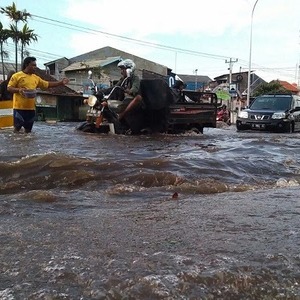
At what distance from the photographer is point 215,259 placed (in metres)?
2.12

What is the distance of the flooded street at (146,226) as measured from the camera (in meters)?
1.84

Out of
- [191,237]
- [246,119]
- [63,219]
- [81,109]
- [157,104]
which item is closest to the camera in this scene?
[191,237]

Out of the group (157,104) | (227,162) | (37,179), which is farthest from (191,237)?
(157,104)

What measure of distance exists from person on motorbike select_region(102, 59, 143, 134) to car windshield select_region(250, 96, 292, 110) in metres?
7.34

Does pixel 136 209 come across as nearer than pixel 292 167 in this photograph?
Yes

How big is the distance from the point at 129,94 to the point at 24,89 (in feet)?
6.04

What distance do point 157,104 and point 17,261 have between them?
6.65 meters

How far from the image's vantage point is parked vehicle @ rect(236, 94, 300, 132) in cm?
1354

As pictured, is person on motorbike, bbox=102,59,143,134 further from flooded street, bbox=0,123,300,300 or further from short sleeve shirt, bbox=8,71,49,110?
flooded street, bbox=0,123,300,300

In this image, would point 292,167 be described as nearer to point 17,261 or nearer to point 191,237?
point 191,237

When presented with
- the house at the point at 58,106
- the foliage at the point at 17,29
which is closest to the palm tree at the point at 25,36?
the foliage at the point at 17,29

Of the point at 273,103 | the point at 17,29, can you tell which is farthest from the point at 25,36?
the point at 273,103

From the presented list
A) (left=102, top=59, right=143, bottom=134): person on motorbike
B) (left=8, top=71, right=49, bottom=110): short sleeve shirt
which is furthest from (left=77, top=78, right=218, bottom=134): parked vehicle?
(left=8, top=71, right=49, bottom=110): short sleeve shirt

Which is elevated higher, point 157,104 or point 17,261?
point 157,104
